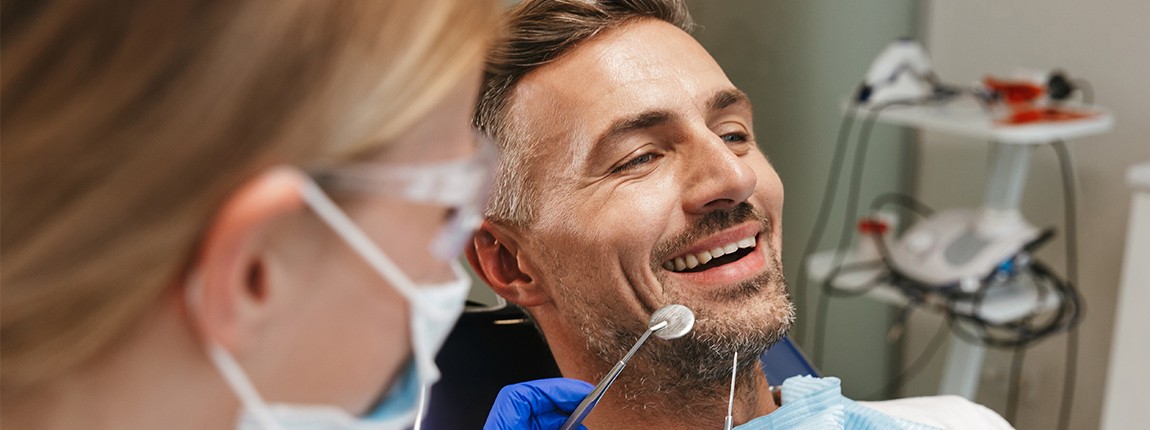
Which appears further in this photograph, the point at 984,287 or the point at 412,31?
the point at 984,287

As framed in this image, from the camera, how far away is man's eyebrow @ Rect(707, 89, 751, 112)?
50.3 inches

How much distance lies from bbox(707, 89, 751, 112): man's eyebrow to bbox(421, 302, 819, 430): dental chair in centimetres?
31

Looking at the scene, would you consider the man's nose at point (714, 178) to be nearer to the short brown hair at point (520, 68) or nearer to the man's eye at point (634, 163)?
the man's eye at point (634, 163)

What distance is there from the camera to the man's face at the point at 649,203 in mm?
1214

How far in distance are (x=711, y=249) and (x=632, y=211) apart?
102mm

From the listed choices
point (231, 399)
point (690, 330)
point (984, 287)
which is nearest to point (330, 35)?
point (231, 399)

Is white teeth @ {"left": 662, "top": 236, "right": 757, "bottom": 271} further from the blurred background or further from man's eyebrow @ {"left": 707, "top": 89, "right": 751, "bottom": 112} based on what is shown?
the blurred background

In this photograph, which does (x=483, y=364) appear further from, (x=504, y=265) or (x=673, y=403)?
(x=673, y=403)

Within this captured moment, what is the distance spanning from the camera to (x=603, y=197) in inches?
49.3

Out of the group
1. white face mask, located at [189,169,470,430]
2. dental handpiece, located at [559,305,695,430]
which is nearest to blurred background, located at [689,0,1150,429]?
dental handpiece, located at [559,305,695,430]

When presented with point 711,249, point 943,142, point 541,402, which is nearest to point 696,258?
point 711,249

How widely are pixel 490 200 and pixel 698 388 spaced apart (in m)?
0.34

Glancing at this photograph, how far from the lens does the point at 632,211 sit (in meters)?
1.23

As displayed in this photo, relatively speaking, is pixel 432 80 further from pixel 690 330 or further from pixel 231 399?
pixel 690 330
